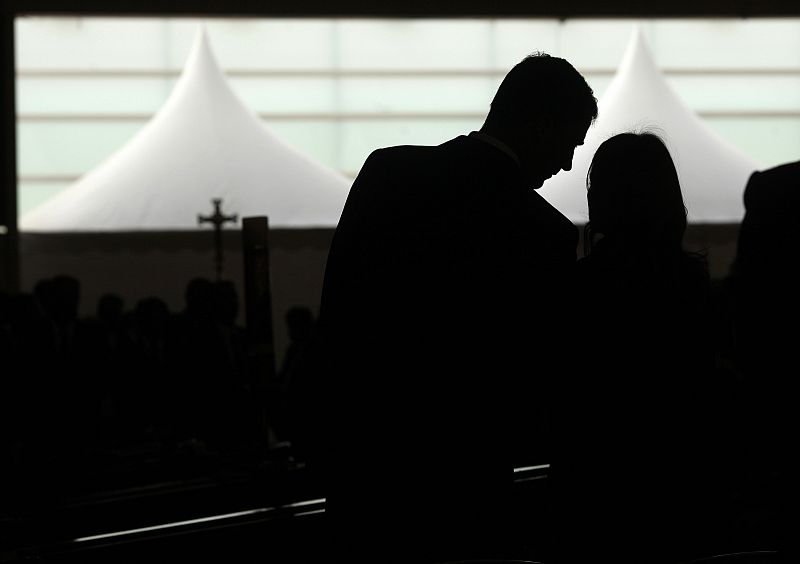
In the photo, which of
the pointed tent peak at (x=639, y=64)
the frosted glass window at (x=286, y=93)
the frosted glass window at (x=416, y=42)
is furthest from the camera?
the frosted glass window at (x=286, y=93)

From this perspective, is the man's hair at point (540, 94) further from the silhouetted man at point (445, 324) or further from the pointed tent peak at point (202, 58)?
the pointed tent peak at point (202, 58)

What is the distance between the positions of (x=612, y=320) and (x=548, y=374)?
15 cm

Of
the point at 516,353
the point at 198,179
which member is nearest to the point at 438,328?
the point at 516,353

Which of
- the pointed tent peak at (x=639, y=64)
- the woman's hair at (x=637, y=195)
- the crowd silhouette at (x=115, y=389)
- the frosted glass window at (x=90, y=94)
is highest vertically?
the frosted glass window at (x=90, y=94)

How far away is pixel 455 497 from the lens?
188 centimetres

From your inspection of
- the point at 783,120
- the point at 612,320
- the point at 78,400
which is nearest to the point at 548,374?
the point at 612,320

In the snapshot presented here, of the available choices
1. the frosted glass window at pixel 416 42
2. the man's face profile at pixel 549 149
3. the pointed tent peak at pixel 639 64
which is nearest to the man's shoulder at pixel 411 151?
the man's face profile at pixel 549 149

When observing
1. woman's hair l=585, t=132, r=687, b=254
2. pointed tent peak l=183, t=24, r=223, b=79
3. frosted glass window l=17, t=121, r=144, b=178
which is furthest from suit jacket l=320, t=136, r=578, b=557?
frosted glass window l=17, t=121, r=144, b=178

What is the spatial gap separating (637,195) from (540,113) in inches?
10.0

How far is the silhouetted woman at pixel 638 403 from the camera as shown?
202 centimetres

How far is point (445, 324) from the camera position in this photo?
6.21ft

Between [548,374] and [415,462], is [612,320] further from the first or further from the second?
[415,462]

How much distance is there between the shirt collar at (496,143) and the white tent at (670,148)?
7956 mm

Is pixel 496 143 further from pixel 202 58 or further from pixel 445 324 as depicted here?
pixel 202 58
